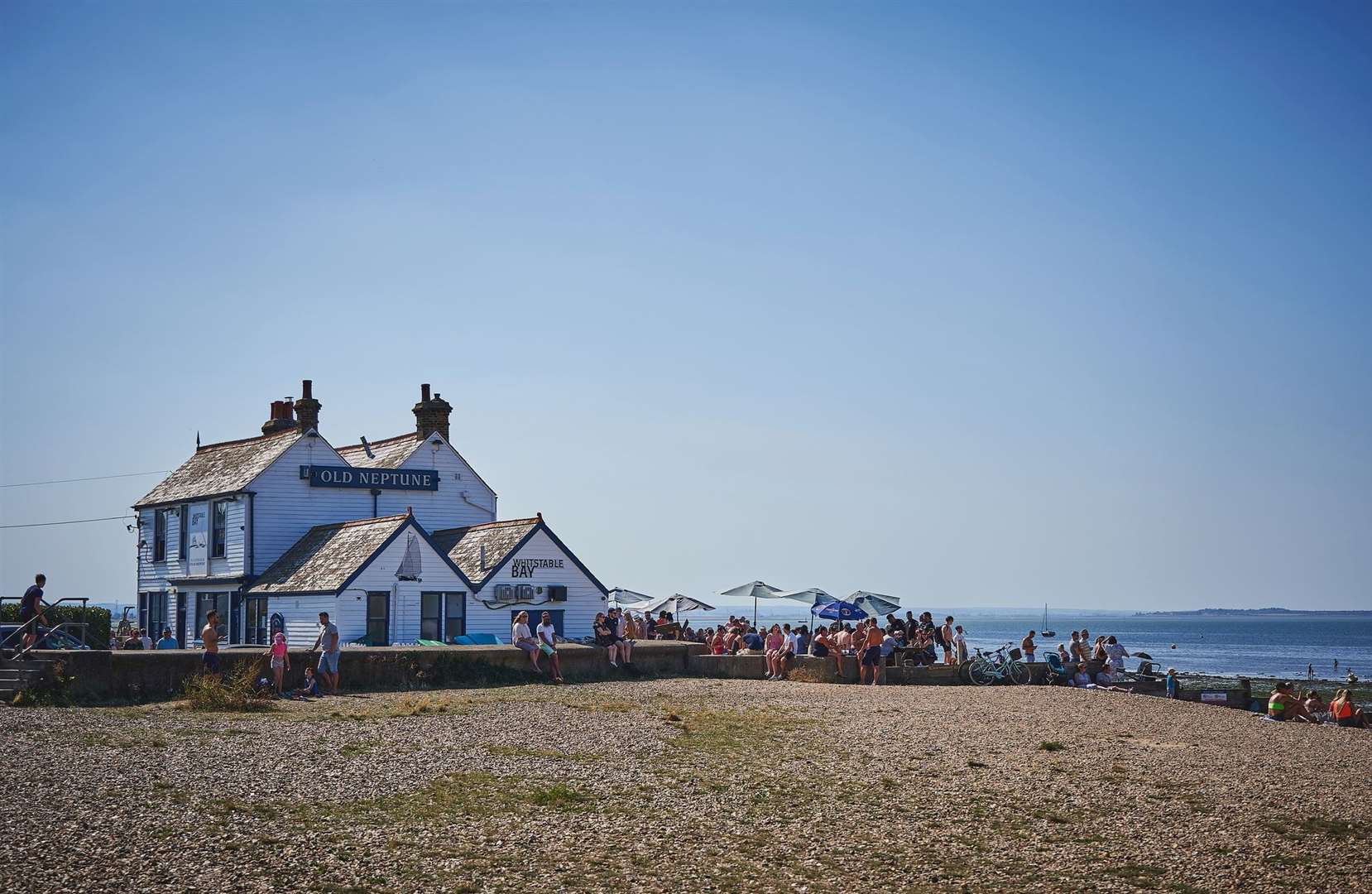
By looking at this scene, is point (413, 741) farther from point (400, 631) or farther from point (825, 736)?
point (400, 631)

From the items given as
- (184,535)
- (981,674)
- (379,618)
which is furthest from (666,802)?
(184,535)

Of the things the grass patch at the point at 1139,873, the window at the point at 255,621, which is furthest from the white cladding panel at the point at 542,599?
the grass patch at the point at 1139,873

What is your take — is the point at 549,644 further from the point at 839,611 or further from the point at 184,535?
the point at 184,535

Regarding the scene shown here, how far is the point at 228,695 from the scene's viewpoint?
→ 2447 cm

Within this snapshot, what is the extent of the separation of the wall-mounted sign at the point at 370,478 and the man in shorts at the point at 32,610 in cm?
1490

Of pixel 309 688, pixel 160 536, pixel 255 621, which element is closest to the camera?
pixel 309 688

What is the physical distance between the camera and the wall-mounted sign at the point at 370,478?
138 feet

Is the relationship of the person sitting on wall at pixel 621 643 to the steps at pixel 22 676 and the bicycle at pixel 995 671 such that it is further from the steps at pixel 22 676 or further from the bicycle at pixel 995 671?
the steps at pixel 22 676

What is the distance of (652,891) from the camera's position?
11703 mm

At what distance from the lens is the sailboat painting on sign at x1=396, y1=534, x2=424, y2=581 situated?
36.5 meters

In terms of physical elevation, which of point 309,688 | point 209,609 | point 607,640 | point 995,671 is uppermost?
point 209,609

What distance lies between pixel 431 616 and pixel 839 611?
38.2ft

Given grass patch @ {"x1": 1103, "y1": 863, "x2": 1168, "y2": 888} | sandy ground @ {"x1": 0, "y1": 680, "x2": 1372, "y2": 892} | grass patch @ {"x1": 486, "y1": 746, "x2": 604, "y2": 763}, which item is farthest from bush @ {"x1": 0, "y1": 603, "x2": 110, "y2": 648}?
grass patch @ {"x1": 1103, "y1": 863, "x2": 1168, "y2": 888}

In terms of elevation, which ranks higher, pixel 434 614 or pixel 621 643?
pixel 434 614
